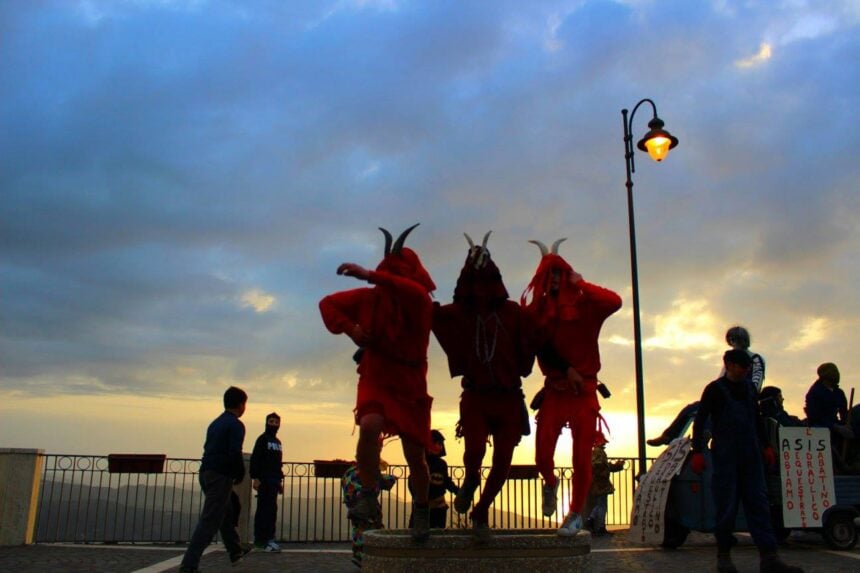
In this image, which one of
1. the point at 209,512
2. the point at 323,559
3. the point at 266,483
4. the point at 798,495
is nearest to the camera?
the point at 209,512

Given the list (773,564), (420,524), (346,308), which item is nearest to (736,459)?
(773,564)

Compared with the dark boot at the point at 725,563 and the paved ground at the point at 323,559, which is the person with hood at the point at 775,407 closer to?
the paved ground at the point at 323,559

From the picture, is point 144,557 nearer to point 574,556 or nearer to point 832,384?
point 574,556

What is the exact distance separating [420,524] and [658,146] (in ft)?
35.0

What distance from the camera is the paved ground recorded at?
26.7 ft

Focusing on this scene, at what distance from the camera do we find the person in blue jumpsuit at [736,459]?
21.9ft

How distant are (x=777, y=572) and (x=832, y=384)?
3934 millimetres

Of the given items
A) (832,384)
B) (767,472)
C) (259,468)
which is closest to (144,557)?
(259,468)

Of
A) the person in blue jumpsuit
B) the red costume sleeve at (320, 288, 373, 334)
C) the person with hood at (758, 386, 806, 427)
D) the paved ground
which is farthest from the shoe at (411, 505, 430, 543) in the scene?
the person with hood at (758, 386, 806, 427)

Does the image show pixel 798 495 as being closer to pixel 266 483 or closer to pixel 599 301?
pixel 599 301

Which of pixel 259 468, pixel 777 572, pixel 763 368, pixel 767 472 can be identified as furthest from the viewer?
pixel 259 468

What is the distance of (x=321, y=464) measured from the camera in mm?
13617

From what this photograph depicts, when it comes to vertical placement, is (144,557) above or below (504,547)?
below

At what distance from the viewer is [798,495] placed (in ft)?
29.5
